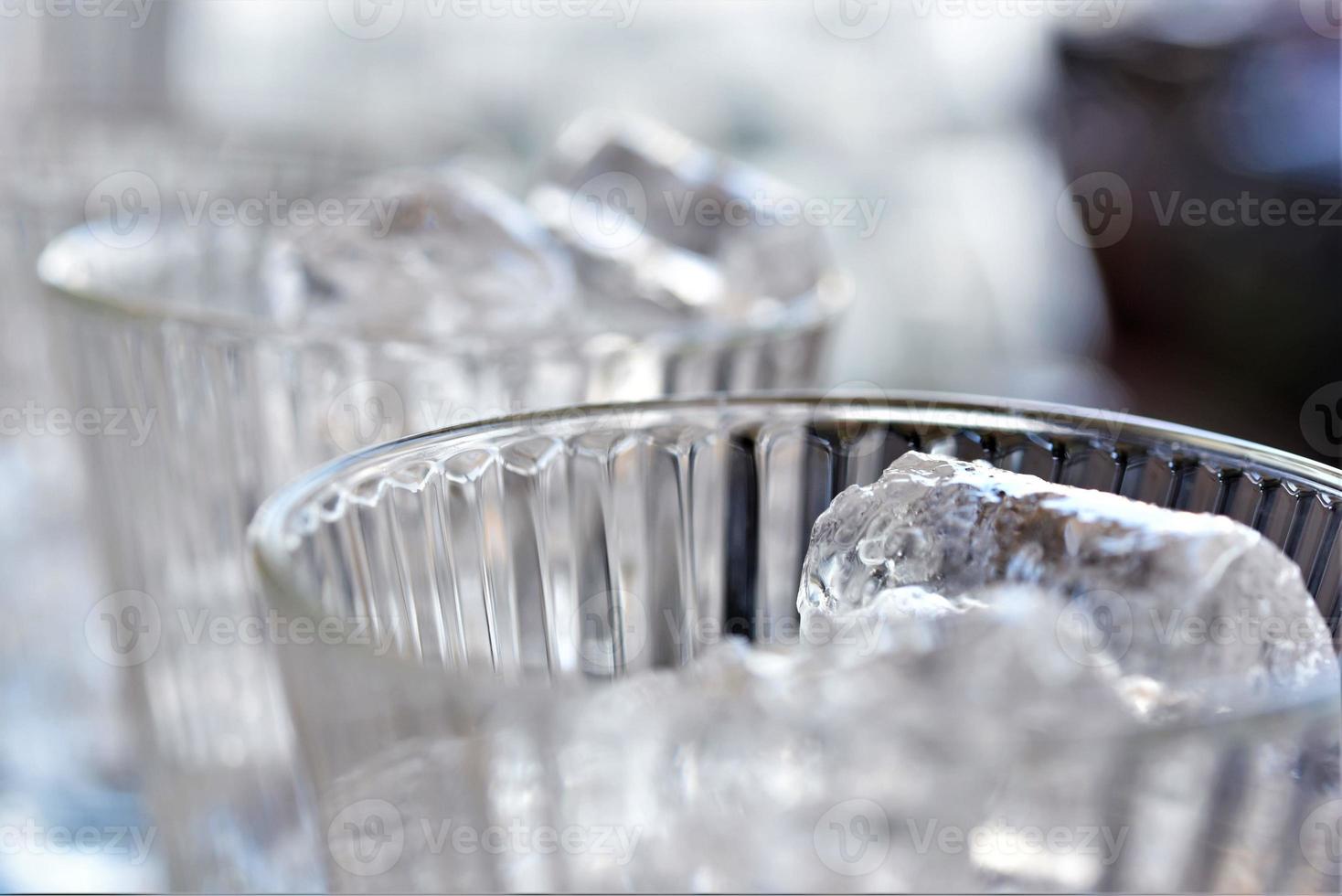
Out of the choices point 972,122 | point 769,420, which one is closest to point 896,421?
point 769,420

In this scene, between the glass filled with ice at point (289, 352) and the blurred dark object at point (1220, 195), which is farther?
the blurred dark object at point (1220, 195)

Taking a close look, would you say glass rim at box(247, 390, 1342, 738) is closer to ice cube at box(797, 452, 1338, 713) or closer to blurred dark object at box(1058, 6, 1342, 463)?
ice cube at box(797, 452, 1338, 713)

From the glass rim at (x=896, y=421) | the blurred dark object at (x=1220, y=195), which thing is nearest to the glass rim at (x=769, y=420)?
the glass rim at (x=896, y=421)

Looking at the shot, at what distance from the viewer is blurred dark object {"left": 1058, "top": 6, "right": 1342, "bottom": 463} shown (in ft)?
5.27

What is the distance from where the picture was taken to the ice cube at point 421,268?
383mm

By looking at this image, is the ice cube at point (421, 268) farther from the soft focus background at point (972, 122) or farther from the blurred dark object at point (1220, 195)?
the blurred dark object at point (1220, 195)

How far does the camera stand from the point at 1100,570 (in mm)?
188

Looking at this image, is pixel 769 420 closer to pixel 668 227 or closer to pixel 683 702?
pixel 683 702

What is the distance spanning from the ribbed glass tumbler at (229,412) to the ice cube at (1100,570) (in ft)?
0.35

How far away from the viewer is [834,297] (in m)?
0.39

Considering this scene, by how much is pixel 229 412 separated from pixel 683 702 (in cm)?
19

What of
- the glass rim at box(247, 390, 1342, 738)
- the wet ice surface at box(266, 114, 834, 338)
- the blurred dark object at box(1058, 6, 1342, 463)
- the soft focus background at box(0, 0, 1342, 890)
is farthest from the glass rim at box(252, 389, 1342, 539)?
the blurred dark object at box(1058, 6, 1342, 463)

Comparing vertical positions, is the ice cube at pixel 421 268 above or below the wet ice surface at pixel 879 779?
above

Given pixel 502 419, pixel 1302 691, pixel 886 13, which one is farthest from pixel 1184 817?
pixel 886 13
